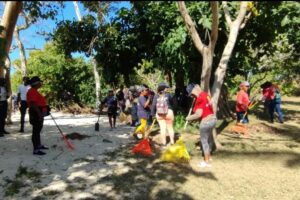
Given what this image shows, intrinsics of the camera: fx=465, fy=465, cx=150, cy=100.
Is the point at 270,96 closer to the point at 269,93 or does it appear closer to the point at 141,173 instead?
the point at 269,93

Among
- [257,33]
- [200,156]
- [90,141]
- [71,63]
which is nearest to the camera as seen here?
[200,156]

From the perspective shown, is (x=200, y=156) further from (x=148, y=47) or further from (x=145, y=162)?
(x=148, y=47)

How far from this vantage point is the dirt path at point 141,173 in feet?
27.4

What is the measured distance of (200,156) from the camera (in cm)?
1123

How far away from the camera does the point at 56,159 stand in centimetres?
1034

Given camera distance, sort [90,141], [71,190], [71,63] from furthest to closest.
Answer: [71,63] → [90,141] → [71,190]

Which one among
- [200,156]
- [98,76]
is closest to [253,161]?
[200,156]

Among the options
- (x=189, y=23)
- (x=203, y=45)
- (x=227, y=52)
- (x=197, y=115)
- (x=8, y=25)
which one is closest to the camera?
(x=8, y=25)

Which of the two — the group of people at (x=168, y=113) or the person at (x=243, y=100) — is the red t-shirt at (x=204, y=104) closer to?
the group of people at (x=168, y=113)

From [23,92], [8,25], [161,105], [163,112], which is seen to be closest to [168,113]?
[163,112]

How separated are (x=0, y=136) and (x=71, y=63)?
13253mm

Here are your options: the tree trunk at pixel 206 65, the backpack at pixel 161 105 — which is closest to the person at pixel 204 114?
the tree trunk at pixel 206 65

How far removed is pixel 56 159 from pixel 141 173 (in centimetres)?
210

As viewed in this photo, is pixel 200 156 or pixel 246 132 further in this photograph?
pixel 246 132
